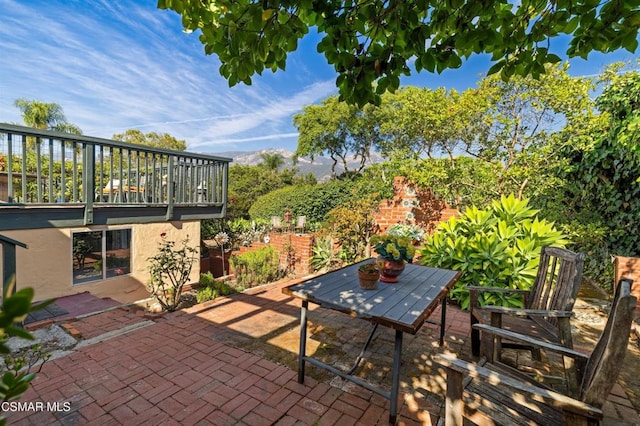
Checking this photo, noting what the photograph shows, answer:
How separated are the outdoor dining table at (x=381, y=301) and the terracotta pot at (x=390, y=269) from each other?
6 cm

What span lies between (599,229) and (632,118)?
190 centimetres

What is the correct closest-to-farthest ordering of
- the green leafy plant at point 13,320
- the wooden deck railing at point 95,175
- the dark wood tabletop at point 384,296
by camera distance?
the green leafy plant at point 13,320 → the dark wood tabletop at point 384,296 → the wooden deck railing at point 95,175

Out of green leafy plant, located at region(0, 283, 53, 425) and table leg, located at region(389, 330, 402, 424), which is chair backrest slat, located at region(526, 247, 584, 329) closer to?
table leg, located at region(389, 330, 402, 424)

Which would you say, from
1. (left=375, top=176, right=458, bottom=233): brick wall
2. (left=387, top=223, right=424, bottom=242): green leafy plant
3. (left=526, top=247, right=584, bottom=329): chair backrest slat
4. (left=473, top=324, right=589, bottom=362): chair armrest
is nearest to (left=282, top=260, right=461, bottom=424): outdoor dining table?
(left=473, top=324, right=589, bottom=362): chair armrest

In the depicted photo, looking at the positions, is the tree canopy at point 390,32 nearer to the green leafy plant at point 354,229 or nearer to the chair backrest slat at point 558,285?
the chair backrest slat at point 558,285

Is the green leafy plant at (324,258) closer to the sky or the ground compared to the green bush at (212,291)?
closer to the sky

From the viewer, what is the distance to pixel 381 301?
7.97 feet

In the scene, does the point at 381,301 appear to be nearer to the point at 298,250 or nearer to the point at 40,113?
the point at 298,250

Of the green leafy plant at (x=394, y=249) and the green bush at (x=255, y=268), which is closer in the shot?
the green leafy plant at (x=394, y=249)

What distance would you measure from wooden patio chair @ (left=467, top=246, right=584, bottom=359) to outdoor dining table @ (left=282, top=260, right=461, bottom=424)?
1.52ft

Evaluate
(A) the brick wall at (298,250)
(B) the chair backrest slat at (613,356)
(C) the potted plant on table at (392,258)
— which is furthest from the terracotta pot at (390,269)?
(A) the brick wall at (298,250)

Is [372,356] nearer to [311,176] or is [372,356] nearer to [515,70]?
[515,70]

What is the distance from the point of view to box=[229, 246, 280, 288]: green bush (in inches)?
232

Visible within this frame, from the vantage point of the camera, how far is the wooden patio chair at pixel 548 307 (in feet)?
7.98
